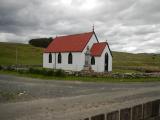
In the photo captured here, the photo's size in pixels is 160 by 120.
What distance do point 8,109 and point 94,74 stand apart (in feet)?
71.2

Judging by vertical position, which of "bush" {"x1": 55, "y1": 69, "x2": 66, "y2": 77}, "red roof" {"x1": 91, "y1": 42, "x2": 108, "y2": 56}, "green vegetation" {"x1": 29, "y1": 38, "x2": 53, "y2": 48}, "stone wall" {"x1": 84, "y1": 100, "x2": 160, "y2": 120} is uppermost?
"green vegetation" {"x1": 29, "y1": 38, "x2": 53, "y2": 48}

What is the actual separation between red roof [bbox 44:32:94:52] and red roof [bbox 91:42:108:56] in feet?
5.13

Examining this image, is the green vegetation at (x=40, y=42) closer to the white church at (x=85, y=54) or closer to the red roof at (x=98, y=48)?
the white church at (x=85, y=54)

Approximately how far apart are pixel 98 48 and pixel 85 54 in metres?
2.23

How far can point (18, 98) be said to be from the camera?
15.9 m

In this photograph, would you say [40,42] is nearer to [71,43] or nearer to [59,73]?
[71,43]

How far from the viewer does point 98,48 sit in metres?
42.4

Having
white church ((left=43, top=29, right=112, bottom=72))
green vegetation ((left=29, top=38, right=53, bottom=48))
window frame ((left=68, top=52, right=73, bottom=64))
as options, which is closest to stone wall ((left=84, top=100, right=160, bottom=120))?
white church ((left=43, top=29, right=112, bottom=72))

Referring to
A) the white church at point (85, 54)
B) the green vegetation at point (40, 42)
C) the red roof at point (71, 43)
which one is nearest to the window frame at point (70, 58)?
the white church at point (85, 54)

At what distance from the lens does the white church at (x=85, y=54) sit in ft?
137

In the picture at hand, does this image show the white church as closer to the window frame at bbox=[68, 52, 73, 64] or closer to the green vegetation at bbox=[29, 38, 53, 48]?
the window frame at bbox=[68, 52, 73, 64]

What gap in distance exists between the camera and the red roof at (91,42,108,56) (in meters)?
41.8

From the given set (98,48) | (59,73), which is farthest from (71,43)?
(59,73)

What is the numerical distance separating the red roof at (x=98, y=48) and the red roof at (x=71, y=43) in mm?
1563
